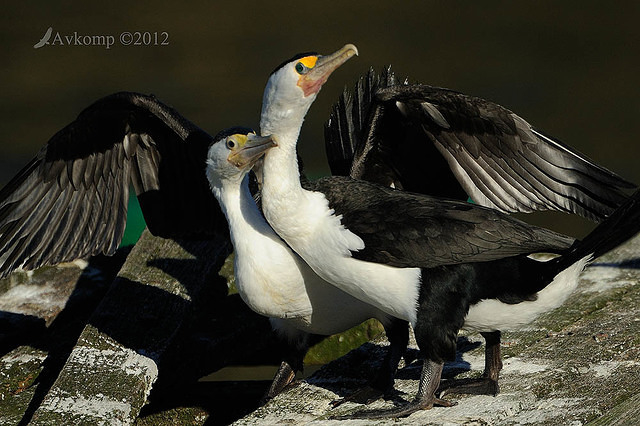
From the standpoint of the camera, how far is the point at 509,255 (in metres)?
3.46

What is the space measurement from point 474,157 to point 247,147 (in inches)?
46.9

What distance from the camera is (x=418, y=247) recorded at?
3.46 meters

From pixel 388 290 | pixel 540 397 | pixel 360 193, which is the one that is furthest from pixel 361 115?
pixel 540 397

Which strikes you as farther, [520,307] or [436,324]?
[520,307]

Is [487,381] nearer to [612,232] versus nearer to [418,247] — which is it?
[418,247]

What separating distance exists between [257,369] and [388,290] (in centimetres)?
247

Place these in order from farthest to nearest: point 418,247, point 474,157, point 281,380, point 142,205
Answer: point 142,205
point 474,157
point 281,380
point 418,247

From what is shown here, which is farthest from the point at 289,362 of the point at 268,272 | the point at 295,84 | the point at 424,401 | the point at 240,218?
the point at 295,84

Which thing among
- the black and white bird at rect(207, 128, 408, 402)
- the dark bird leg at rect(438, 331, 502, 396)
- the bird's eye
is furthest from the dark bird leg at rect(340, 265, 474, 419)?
the bird's eye

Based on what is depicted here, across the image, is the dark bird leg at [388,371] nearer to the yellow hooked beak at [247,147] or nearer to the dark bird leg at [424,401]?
the dark bird leg at [424,401]

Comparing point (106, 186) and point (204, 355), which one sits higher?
point (106, 186)

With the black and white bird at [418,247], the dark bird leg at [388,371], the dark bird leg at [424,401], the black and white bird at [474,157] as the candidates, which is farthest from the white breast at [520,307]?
the black and white bird at [474,157]

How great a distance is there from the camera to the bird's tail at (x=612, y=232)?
3.27 metres

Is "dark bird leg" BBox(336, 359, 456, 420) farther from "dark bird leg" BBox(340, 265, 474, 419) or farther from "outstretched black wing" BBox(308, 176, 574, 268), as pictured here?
"outstretched black wing" BBox(308, 176, 574, 268)
